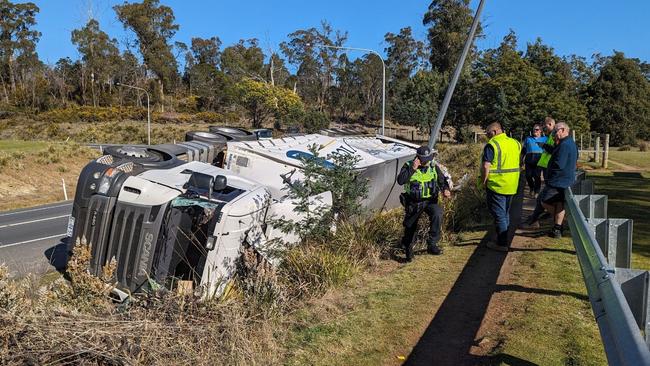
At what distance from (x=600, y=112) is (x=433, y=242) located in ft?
174

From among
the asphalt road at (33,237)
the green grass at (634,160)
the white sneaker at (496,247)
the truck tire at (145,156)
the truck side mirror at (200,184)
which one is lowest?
the asphalt road at (33,237)

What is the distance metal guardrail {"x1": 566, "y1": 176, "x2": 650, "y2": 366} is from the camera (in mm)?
2295

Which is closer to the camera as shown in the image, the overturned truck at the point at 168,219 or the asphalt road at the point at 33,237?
the overturned truck at the point at 168,219

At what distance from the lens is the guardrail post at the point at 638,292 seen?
290 cm

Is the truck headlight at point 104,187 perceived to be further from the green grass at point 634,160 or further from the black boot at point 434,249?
the green grass at point 634,160

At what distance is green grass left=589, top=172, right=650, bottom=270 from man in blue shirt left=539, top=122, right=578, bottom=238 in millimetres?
957

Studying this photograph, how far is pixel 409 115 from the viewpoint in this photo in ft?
189

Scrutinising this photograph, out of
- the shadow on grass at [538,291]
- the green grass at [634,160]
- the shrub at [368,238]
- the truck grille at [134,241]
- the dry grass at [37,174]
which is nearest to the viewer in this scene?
the shadow on grass at [538,291]

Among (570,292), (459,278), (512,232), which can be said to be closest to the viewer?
(570,292)

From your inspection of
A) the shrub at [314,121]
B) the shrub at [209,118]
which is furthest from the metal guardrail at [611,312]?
the shrub at [209,118]

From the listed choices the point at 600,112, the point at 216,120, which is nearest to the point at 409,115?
the point at 600,112

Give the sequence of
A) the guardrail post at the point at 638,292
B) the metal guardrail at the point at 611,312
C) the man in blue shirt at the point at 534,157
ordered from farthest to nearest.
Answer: the man in blue shirt at the point at 534,157 → the guardrail post at the point at 638,292 → the metal guardrail at the point at 611,312

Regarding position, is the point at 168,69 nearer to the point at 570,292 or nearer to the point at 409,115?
the point at 409,115

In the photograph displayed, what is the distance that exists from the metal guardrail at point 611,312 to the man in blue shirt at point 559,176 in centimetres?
256
